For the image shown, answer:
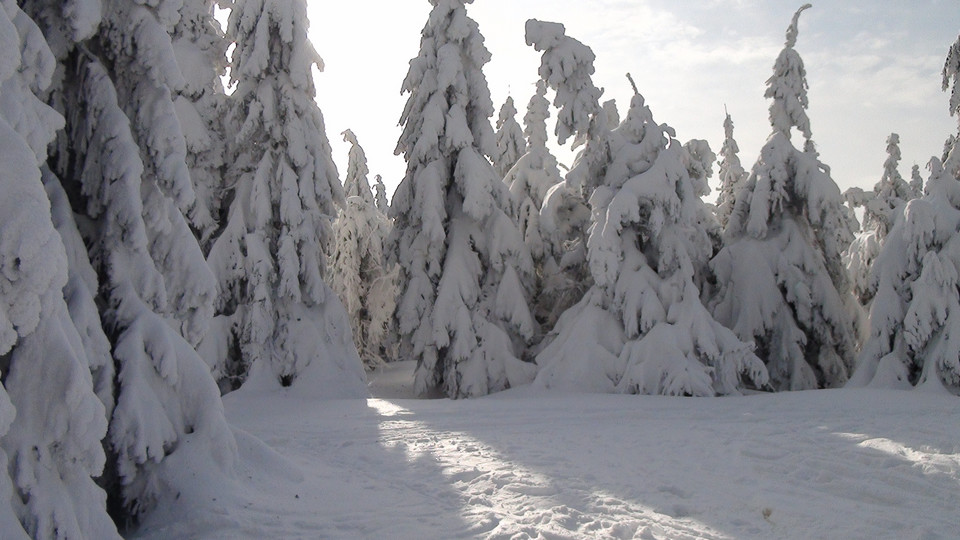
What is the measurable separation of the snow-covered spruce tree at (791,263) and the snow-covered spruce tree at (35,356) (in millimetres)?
16905

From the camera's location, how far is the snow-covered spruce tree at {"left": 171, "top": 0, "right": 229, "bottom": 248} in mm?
16391

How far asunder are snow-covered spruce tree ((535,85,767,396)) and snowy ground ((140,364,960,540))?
2.60 meters

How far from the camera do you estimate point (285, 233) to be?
55.7ft

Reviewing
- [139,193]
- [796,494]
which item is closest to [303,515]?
[139,193]

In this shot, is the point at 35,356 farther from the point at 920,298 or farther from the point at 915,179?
the point at 915,179

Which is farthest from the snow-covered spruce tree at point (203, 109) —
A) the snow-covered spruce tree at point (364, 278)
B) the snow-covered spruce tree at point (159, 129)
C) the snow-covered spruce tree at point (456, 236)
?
the snow-covered spruce tree at point (364, 278)

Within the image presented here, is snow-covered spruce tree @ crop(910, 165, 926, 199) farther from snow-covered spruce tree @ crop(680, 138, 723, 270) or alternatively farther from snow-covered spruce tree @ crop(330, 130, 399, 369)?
snow-covered spruce tree @ crop(330, 130, 399, 369)

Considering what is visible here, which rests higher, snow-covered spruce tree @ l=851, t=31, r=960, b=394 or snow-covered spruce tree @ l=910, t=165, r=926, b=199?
snow-covered spruce tree @ l=910, t=165, r=926, b=199

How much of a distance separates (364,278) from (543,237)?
11.3 m

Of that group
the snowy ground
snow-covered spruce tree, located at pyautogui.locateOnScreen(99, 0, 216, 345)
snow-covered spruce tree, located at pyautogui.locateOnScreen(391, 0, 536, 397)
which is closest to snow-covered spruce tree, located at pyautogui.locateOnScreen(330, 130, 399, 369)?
snow-covered spruce tree, located at pyautogui.locateOnScreen(391, 0, 536, 397)

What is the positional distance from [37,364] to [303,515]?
2.83 m

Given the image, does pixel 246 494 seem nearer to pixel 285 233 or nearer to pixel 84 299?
pixel 84 299

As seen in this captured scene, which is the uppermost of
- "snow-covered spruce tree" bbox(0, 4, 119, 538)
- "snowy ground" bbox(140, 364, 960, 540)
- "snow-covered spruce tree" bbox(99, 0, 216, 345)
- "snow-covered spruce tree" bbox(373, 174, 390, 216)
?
"snow-covered spruce tree" bbox(373, 174, 390, 216)

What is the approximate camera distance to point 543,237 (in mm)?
21094
